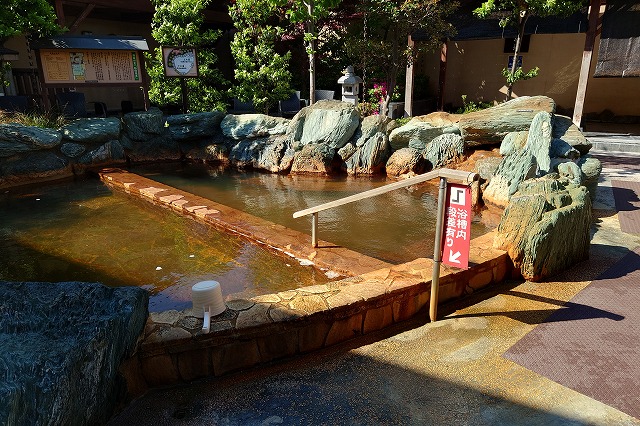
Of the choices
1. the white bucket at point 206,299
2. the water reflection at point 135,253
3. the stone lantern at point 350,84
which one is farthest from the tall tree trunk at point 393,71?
the white bucket at point 206,299

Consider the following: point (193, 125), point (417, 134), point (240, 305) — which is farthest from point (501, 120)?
point (193, 125)

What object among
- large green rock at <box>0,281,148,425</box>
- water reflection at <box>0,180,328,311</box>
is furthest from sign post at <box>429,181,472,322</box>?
large green rock at <box>0,281,148,425</box>

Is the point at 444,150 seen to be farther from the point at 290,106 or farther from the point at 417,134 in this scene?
the point at 290,106

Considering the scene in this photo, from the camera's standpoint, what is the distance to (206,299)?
2939 millimetres

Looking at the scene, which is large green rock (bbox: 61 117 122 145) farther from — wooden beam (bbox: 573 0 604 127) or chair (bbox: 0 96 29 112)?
wooden beam (bbox: 573 0 604 127)

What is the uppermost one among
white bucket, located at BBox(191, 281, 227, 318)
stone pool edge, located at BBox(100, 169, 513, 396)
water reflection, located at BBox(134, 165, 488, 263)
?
white bucket, located at BBox(191, 281, 227, 318)

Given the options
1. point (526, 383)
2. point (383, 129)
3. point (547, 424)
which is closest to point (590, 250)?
point (526, 383)

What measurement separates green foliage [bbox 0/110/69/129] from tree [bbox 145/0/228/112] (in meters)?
3.07

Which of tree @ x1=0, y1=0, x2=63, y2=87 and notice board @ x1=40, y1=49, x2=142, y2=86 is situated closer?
tree @ x1=0, y1=0, x2=63, y2=87

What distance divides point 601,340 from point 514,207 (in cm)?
136

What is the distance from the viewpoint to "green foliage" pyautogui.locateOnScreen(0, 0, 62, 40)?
9.41 m

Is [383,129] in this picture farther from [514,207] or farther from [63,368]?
[63,368]

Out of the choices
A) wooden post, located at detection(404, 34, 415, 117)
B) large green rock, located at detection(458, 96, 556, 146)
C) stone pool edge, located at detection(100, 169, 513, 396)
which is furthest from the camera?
wooden post, located at detection(404, 34, 415, 117)

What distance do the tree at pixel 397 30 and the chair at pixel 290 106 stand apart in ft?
7.75
